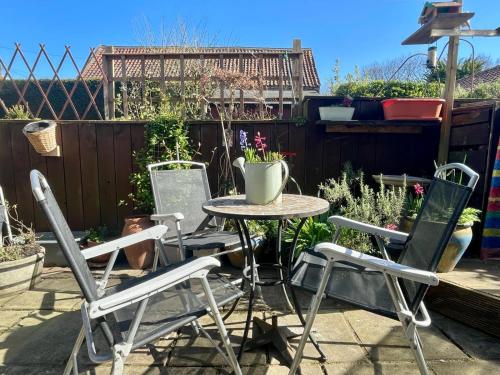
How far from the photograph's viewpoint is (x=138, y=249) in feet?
9.21

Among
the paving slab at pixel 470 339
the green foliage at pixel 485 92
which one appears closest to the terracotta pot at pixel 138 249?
the paving slab at pixel 470 339

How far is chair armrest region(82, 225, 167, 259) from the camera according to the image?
1410mm

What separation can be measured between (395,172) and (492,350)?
1.99 meters

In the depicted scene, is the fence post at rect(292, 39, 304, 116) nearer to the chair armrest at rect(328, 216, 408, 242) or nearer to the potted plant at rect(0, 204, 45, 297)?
the chair armrest at rect(328, 216, 408, 242)

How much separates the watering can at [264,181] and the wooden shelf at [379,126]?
1.60m


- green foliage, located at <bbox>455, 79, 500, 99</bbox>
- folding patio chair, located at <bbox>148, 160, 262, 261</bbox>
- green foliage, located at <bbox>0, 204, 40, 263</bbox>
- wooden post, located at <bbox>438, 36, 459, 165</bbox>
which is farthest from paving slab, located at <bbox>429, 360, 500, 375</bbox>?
green foliage, located at <bbox>455, 79, 500, 99</bbox>

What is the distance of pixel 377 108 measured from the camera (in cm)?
328

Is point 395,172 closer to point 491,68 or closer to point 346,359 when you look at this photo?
point 346,359

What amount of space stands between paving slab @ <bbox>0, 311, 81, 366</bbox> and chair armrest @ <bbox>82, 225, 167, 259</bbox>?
62cm

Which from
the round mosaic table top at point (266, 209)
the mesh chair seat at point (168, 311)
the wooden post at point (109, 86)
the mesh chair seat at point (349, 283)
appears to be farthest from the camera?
the wooden post at point (109, 86)

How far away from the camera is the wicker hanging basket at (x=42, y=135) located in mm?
2916

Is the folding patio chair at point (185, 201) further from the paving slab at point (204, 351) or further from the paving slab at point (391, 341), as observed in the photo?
the paving slab at point (391, 341)

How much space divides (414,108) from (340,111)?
2.15ft

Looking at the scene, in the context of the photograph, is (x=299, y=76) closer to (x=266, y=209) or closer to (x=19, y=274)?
(x=266, y=209)
